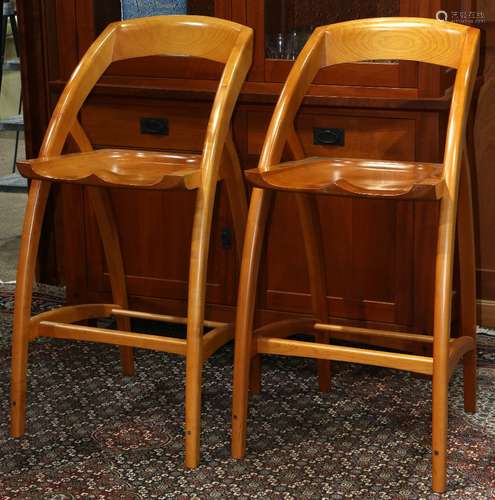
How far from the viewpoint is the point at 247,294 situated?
2180 millimetres

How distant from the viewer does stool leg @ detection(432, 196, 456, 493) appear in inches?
79.4

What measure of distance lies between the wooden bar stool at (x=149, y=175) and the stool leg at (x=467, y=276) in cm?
52

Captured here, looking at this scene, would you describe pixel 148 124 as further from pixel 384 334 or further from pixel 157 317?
pixel 384 334

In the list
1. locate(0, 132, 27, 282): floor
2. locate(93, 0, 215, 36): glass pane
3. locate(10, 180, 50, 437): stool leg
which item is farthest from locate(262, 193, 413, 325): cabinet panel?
locate(0, 132, 27, 282): floor

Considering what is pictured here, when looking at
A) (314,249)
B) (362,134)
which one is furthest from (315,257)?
(362,134)

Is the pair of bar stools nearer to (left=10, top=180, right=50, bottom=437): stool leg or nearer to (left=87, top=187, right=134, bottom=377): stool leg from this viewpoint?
(left=10, top=180, right=50, bottom=437): stool leg

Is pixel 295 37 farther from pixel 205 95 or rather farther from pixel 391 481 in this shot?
pixel 391 481

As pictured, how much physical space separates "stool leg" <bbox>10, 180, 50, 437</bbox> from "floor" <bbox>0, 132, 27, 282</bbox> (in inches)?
55.4

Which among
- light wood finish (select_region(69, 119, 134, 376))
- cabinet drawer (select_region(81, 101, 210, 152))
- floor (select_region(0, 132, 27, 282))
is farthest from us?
floor (select_region(0, 132, 27, 282))

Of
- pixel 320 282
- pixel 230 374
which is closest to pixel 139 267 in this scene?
pixel 230 374

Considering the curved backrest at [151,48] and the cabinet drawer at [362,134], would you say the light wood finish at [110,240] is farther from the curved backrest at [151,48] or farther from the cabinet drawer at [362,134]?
the cabinet drawer at [362,134]

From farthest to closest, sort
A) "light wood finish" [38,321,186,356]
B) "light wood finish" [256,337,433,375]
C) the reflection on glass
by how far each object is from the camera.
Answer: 1. the reflection on glass
2. "light wood finish" [38,321,186,356]
3. "light wood finish" [256,337,433,375]

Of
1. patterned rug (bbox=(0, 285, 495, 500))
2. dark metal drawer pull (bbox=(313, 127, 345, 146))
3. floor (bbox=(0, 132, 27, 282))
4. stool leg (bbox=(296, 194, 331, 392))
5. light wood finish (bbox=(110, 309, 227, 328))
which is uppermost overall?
dark metal drawer pull (bbox=(313, 127, 345, 146))

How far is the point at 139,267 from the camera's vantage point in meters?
2.97
